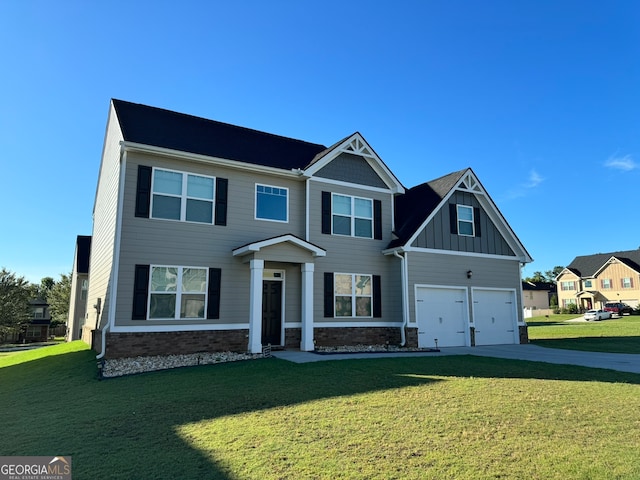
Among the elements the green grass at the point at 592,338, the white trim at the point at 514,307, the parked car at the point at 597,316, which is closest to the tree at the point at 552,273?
the parked car at the point at 597,316

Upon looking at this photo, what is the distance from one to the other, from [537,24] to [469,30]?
7.52 feet

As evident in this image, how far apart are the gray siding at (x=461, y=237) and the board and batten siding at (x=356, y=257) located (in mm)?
1451

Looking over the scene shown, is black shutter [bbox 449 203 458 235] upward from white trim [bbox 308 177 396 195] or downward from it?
downward

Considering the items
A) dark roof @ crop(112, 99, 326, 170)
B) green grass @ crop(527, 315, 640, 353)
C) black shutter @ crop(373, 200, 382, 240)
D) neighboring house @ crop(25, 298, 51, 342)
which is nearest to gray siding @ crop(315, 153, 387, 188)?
black shutter @ crop(373, 200, 382, 240)

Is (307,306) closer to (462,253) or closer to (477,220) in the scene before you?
(462,253)

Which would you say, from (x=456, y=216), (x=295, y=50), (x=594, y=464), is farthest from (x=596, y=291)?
(x=594, y=464)

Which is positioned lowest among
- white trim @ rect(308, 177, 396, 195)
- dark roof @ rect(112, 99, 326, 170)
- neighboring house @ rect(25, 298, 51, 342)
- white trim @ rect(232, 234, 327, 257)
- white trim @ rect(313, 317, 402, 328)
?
neighboring house @ rect(25, 298, 51, 342)

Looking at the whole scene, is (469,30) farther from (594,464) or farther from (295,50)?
(594,464)

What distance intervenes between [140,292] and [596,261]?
61.3m

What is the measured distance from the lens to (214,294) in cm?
1277

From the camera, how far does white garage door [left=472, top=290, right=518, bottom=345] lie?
16.6 metres

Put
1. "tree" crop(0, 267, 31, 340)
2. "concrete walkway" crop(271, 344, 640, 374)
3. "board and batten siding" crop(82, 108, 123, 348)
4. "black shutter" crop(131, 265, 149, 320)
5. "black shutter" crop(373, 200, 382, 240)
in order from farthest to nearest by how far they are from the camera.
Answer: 1. "tree" crop(0, 267, 31, 340)
2. "black shutter" crop(373, 200, 382, 240)
3. "board and batten siding" crop(82, 108, 123, 348)
4. "black shutter" crop(131, 265, 149, 320)
5. "concrete walkway" crop(271, 344, 640, 374)

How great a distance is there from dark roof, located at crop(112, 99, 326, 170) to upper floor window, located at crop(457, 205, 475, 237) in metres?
6.57

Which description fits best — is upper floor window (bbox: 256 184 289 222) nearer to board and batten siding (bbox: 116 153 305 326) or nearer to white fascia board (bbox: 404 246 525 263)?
board and batten siding (bbox: 116 153 305 326)
